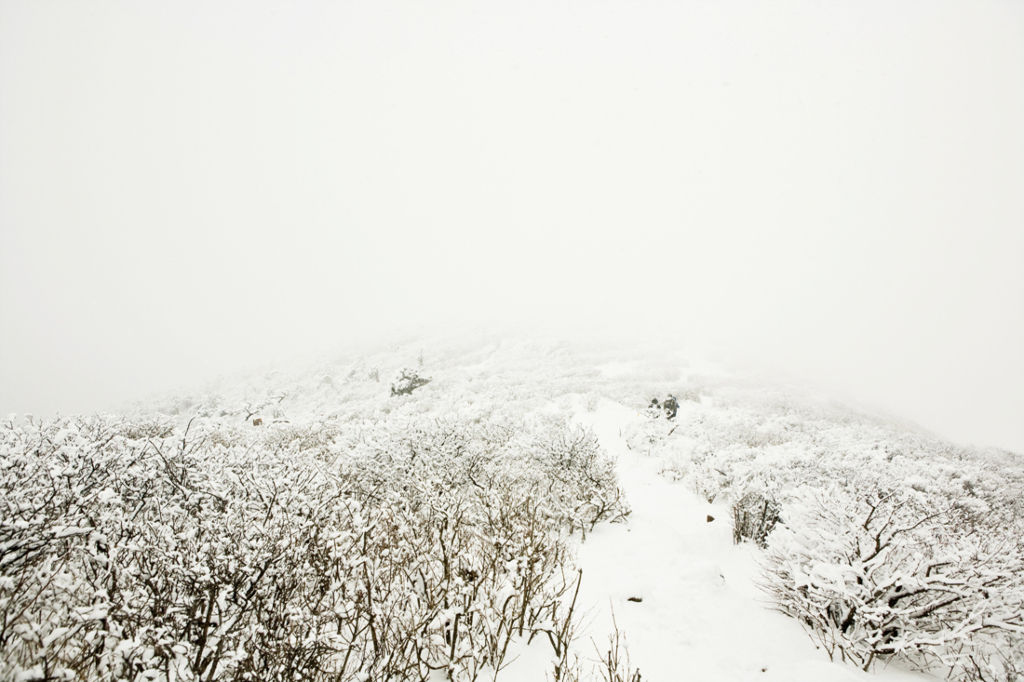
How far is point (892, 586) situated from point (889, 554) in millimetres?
389

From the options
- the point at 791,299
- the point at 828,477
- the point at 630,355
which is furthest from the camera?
the point at 791,299

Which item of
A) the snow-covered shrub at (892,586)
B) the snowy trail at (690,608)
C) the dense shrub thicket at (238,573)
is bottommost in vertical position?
the snowy trail at (690,608)

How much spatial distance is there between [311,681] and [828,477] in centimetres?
955

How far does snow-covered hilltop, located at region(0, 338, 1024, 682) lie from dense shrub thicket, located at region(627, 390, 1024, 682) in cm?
3

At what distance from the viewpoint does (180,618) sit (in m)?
3.03

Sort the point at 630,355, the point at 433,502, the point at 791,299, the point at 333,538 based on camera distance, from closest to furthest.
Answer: the point at 333,538
the point at 433,502
the point at 630,355
the point at 791,299

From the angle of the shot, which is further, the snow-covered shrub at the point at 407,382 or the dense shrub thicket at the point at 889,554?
the snow-covered shrub at the point at 407,382

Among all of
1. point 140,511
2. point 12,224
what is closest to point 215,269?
point 12,224

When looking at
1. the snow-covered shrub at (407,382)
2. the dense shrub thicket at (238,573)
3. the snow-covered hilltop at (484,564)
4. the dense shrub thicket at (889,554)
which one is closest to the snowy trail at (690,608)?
the snow-covered hilltop at (484,564)

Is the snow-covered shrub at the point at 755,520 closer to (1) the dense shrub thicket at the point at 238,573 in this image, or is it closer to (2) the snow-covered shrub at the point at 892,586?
(2) the snow-covered shrub at the point at 892,586

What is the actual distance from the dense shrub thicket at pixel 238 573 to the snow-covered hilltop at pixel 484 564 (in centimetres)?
3

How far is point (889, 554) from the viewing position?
4.16m

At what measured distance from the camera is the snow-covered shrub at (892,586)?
11.6ft

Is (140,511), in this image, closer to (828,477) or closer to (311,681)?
(311,681)
